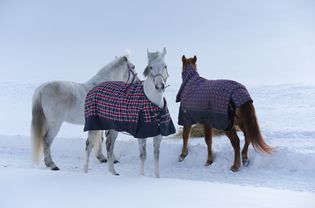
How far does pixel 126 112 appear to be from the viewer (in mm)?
5129

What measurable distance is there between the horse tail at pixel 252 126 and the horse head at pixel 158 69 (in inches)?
56.6

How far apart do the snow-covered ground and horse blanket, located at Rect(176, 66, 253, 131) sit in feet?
2.59

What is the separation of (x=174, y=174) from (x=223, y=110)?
4.42 feet

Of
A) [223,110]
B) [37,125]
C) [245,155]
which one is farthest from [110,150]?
[245,155]

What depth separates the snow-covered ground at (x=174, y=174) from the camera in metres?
3.18

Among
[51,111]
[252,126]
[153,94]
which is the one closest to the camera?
[153,94]

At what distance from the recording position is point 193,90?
6.32 m

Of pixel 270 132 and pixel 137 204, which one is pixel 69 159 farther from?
pixel 137 204

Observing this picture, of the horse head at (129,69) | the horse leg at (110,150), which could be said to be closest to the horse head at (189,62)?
the horse head at (129,69)

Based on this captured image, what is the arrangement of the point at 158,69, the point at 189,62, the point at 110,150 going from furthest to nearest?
the point at 189,62 < the point at 110,150 < the point at 158,69

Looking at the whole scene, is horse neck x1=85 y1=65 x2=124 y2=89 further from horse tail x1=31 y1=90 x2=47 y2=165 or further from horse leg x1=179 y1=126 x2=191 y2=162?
horse leg x1=179 y1=126 x2=191 y2=162

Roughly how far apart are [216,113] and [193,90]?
0.80 m

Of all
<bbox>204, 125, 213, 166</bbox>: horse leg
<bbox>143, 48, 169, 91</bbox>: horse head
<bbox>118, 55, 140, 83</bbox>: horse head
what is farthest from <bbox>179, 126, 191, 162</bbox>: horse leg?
<bbox>143, 48, 169, 91</bbox>: horse head

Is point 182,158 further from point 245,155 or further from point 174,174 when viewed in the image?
point 245,155
